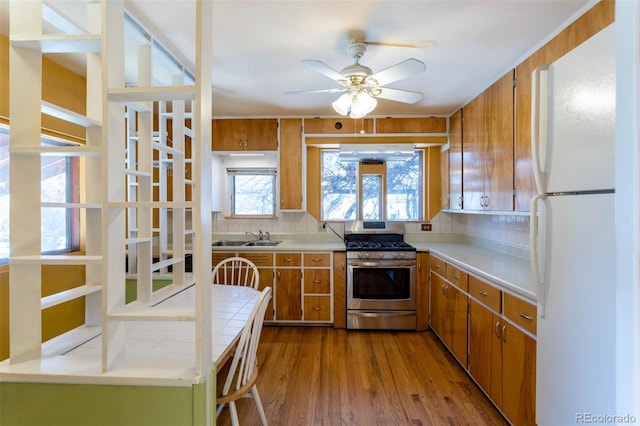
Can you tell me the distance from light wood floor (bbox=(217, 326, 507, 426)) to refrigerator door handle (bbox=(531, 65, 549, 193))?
5.24 ft

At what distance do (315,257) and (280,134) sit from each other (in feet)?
5.06

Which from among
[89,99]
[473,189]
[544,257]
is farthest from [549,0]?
[89,99]

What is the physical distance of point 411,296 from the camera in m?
3.20

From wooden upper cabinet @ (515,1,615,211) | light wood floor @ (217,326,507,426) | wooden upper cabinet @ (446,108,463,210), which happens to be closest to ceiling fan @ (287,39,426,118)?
wooden upper cabinet @ (515,1,615,211)

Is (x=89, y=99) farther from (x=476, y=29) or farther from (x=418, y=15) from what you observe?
(x=476, y=29)

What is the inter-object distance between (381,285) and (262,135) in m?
2.25

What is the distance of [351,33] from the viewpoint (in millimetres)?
1894

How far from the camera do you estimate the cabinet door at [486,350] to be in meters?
1.86

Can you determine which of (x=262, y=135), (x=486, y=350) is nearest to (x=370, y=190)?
(x=262, y=135)

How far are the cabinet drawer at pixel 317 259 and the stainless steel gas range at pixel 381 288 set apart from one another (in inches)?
9.6

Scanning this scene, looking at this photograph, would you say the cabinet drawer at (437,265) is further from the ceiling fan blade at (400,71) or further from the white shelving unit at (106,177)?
the white shelving unit at (106,177)

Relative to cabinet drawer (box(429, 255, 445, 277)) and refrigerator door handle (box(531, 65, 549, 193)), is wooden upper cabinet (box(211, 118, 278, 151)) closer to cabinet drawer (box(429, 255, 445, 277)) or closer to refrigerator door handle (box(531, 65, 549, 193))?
cabinet drawer (box(429, 255, 445, 277))

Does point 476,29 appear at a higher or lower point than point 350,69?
higher

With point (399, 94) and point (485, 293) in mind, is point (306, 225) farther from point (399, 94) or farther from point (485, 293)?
point (485, 293)
